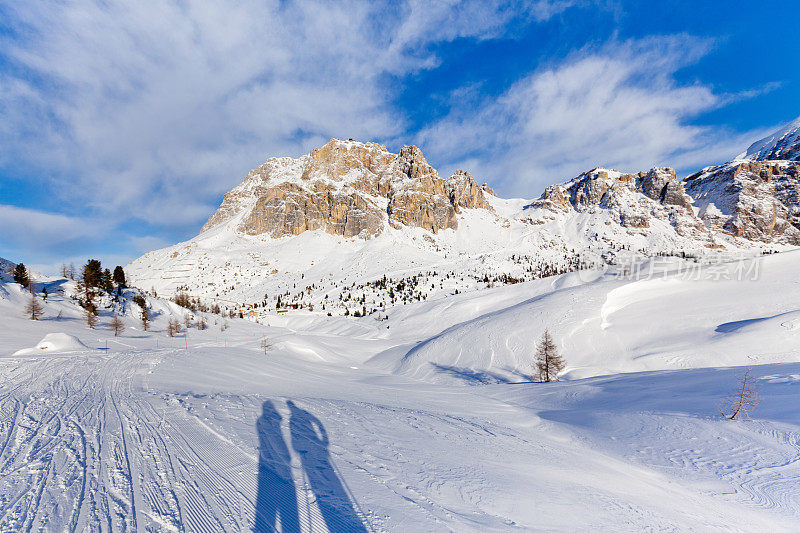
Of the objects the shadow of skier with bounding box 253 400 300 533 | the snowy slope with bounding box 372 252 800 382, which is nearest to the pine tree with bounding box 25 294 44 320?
the snowy slope with bounding box 372 252 800 382

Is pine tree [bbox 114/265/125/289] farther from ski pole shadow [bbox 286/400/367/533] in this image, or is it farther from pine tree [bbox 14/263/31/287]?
ski pole shadow [bbox 286/400/367/533]

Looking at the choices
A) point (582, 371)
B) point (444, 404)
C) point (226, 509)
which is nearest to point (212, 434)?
point (226, 509)

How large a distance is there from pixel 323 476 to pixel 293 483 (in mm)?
443

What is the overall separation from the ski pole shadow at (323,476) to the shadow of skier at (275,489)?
280 mm

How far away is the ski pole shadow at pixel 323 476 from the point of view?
3592mm

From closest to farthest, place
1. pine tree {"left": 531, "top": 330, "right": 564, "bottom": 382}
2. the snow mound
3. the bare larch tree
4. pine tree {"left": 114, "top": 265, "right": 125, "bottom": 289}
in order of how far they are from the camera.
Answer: the bare larch tree < the snow mound < pine tree {"left": 531, "top": 330, "right": 564, "bottom": 382} < pine tree {"left": 114, "top": 265, "right": 125, "bottom": 289}

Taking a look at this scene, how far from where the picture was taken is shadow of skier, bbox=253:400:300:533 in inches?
141

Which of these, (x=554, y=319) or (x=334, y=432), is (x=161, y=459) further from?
(x=554, y=319)

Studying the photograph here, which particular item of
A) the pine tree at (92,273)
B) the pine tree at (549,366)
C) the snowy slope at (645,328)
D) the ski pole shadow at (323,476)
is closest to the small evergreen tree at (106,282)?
the pine tree at (92,273)

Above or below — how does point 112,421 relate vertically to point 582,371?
above

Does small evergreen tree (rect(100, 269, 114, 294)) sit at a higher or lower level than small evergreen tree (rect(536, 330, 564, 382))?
higher

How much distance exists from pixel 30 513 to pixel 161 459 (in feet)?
4.89

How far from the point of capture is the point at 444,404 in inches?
400

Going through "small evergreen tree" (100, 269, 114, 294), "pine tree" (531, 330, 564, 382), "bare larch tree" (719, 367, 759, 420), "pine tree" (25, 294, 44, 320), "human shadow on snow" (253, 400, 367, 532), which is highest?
"small evergreen tree" (100, 269, 114, 294)
